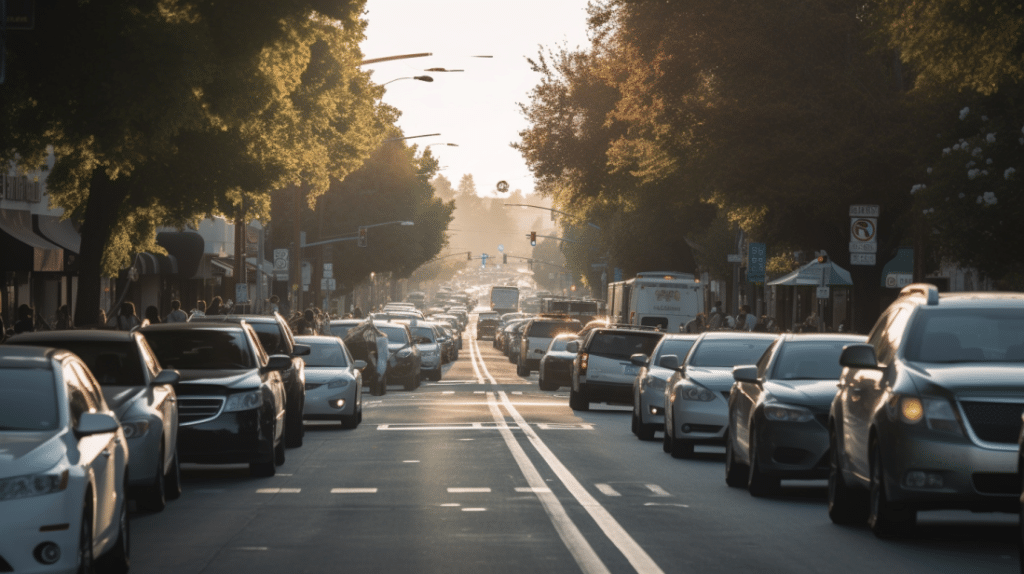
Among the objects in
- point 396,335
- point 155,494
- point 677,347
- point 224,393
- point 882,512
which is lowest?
point 155,494

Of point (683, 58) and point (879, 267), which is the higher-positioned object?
point (683, 58)

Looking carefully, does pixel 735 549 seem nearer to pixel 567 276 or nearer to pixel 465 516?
pixel 465 516

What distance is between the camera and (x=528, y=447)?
858 inches

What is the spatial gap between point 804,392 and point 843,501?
229 cm

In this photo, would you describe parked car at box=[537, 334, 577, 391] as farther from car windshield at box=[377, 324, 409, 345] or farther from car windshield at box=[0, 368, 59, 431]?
car windshield at box=[0, 368, 59, 431]

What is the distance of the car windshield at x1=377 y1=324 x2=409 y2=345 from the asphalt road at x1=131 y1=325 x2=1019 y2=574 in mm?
19232

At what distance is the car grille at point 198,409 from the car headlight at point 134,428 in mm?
3610

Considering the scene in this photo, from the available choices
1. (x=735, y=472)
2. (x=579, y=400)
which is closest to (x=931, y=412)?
(x=735, y=472)

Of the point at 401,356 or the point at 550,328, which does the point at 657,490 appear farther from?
the point at 550,328

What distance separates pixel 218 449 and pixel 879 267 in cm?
2475

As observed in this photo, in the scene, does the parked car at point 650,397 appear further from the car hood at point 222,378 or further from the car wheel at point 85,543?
the car wheel at point 85,543

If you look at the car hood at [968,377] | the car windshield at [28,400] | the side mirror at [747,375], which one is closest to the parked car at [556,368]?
the side mirror at [747,375]

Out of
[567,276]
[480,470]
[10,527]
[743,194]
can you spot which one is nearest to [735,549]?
[10,527]

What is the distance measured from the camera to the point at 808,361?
54.1 ft
